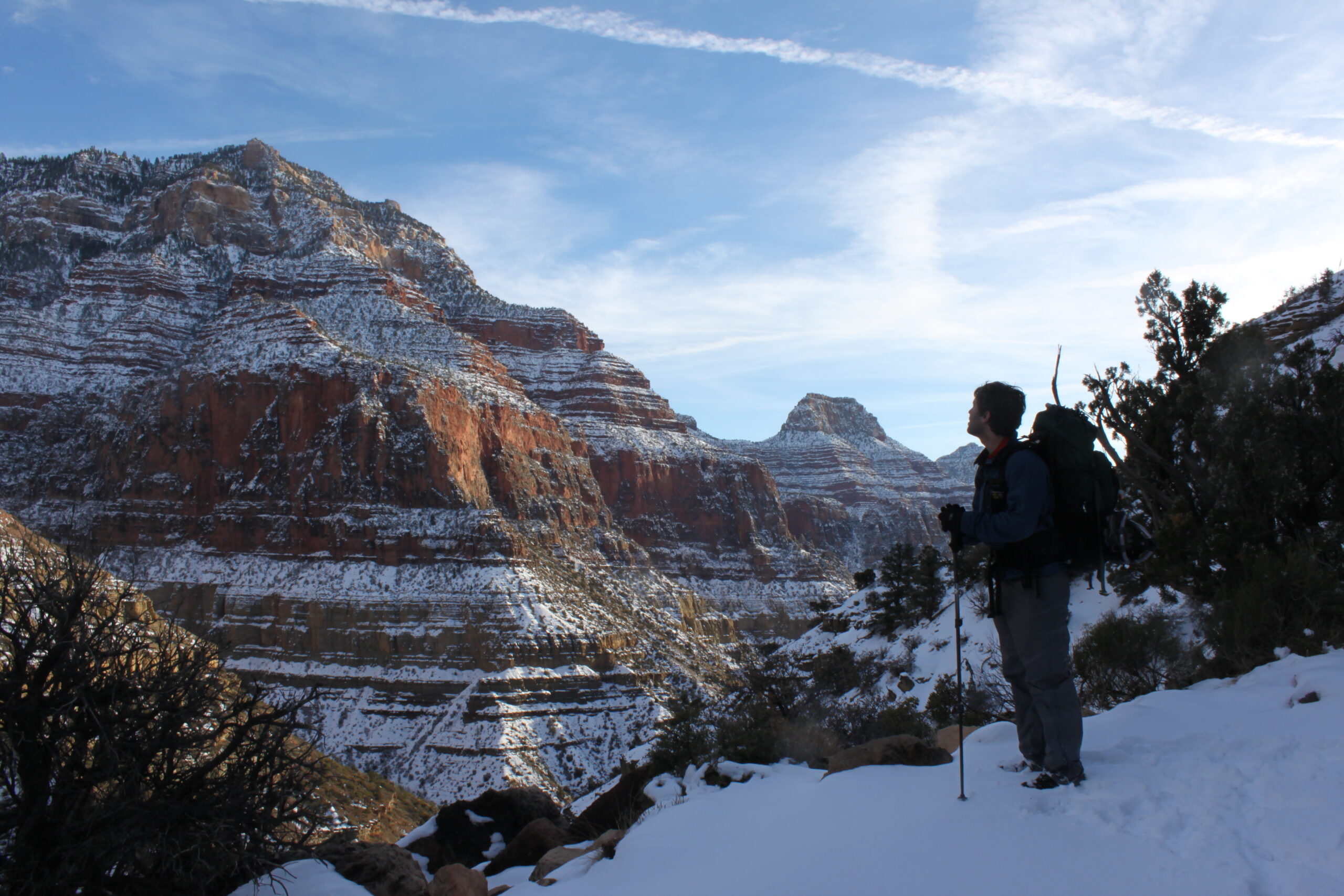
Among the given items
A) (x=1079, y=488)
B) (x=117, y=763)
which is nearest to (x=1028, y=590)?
(x=1079, y=488)

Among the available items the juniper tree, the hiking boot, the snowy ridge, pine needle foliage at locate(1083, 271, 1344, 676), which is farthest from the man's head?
the juniper tree

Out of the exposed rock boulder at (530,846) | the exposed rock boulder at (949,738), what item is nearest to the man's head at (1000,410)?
the exposed rock boulder at (949,738)

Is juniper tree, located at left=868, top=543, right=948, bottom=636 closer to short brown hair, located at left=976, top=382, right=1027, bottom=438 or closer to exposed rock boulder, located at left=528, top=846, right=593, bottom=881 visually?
exposed rock boulder, located at left=528, top=846, right=593, bottom=881

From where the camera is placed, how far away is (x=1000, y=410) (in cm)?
507

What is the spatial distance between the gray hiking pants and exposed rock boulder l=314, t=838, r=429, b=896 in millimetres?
4394

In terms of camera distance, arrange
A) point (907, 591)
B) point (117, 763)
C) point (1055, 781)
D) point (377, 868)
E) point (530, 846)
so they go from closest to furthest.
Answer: point (1055, 781) → point (117, 763) → point (377, 868) → point (530, 846) → point (907, 591)

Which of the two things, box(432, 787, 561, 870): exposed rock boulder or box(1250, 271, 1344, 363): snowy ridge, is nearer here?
box(432, 787, 561, 870): exposed rock boulder

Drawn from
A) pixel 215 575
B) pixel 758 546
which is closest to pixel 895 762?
pixel 215 575

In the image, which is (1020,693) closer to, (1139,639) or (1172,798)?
(1172,798)

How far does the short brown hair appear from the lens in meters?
5.07

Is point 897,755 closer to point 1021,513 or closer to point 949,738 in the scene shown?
point 949,738

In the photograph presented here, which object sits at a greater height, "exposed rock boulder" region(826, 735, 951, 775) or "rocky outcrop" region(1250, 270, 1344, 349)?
"rocky outcrop" region(1250, 270, 1344, 349)

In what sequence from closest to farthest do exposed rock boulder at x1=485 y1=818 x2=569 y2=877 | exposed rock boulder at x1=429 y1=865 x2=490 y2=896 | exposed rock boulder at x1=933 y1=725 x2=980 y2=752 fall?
exposed rock boulder at x1=429 y1=865 x2=490 y2=896
exposed rock boulder at x1=933 y1=725 x2=980 y2=752
exposed rock boulder at x1=485 y1=818 x2=569 y2=877

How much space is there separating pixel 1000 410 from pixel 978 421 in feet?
0.50
